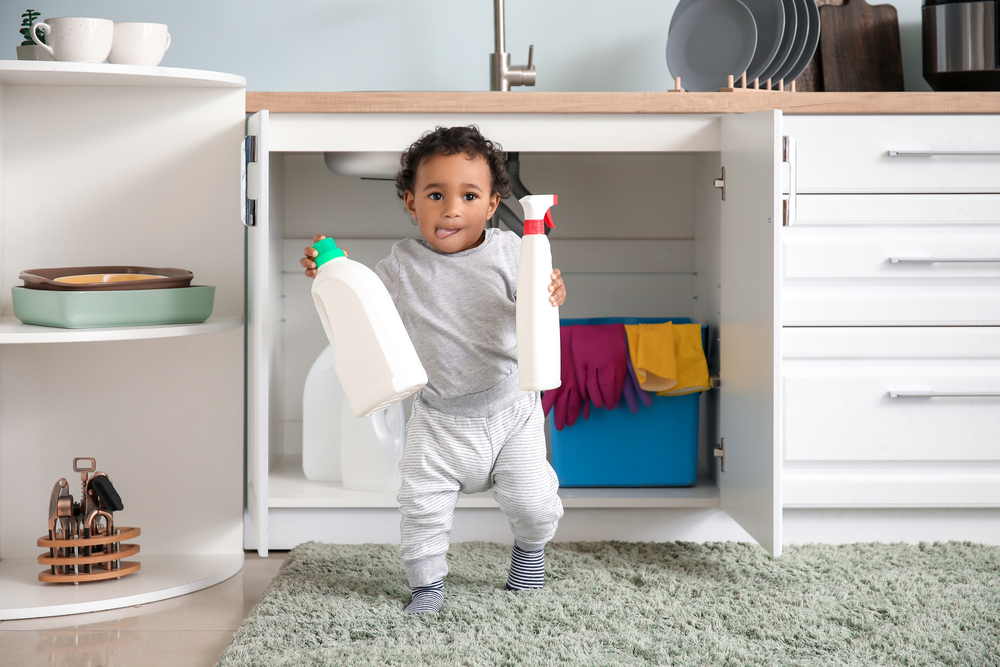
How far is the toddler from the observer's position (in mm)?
1202

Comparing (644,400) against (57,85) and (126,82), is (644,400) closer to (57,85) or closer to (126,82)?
(126,82)

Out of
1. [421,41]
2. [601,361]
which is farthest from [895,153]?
[421,41]

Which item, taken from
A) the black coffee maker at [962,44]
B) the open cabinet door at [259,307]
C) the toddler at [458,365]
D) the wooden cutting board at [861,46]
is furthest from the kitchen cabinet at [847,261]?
the wooden cutting board at [861,46]

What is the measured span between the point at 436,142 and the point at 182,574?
0.86m

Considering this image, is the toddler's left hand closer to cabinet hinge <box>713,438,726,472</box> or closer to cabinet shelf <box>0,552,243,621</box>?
cabinet hinge <box>713,438,726,472</box>

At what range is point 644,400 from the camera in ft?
5.08

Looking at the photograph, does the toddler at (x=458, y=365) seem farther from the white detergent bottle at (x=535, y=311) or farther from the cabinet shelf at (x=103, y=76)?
the cabinet shelf at (x=103, y=76)

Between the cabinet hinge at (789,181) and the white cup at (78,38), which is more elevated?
the white cup at (78,38)

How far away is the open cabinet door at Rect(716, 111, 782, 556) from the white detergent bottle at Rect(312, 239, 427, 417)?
0.54m

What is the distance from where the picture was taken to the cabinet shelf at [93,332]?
1.19 m

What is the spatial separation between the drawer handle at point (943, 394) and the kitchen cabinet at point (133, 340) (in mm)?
1193

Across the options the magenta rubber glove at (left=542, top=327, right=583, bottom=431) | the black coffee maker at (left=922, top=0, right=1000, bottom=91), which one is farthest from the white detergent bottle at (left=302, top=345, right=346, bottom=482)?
the black coffee maker at (left=922, top=0, right=1000, bottom=91)

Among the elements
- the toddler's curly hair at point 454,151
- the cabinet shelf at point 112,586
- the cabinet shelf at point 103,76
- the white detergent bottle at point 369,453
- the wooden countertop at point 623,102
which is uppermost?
the cabinet shelf at point 103,76

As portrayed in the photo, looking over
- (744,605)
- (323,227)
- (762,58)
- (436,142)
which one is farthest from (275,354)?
(762,58)
